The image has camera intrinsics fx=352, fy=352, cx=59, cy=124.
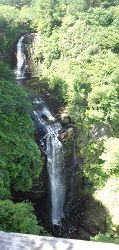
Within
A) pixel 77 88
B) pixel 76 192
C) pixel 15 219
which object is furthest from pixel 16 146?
pixel 77 88

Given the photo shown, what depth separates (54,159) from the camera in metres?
16.8

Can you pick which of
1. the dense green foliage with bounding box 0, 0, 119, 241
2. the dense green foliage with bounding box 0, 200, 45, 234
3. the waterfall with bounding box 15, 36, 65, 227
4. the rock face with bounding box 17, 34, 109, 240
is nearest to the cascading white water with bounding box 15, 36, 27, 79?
the dense green foliage with bounding box 0, 0, 119, 241

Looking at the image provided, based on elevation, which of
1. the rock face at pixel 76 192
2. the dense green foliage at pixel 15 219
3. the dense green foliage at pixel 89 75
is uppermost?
the dense green foliage at pixel 89 75

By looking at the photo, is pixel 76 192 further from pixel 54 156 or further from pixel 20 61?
pixel 20 61

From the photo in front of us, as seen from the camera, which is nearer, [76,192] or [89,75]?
[76,192]

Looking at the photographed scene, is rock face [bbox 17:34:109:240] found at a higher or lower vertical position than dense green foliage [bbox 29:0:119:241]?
lower

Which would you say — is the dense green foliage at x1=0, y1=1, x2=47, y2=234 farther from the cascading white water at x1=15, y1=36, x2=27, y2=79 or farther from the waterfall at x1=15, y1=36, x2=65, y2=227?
the cascading white water at x1=15, y1=36, x2=27, y2=79

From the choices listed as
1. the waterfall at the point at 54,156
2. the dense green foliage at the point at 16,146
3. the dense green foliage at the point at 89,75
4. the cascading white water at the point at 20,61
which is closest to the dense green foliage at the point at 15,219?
the dense green foliage at the point at 16,146

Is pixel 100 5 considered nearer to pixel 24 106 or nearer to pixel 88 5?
pixel 88 5

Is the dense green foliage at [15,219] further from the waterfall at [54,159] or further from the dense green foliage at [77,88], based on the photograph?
the waterfall at [54,159]

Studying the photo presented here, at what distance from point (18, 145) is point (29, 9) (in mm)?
18360

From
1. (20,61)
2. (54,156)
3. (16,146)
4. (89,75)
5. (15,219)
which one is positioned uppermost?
(20,61)

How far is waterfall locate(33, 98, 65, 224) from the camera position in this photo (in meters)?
16.6

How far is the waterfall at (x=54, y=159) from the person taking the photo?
16.6m
